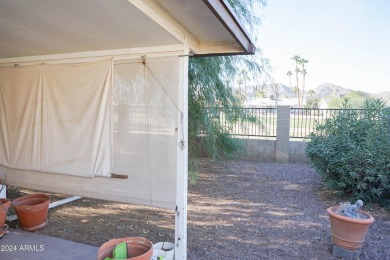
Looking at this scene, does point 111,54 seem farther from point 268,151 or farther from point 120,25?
point 268,151

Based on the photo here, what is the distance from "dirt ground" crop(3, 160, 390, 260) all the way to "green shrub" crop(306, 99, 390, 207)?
313 mm

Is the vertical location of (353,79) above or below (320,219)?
above

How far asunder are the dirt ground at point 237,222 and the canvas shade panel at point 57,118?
2.86 ft

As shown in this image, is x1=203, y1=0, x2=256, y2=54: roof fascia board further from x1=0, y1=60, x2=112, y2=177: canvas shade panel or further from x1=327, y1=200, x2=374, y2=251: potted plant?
x1=327, y1=200, x2=374, y2=251: potted plant

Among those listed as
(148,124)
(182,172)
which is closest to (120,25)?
(148,124)

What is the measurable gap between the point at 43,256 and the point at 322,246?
300cm

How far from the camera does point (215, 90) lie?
16.7 feet

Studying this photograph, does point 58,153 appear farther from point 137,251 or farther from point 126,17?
point 126,17

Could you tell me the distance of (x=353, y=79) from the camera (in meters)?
43.2

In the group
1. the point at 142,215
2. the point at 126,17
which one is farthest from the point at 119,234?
the point at 126,17

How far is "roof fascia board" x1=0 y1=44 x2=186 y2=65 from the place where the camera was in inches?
110

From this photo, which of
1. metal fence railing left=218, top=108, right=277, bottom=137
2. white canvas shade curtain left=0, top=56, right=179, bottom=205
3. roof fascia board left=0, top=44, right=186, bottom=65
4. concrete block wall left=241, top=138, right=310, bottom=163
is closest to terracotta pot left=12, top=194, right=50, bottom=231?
white canvas shade curtain left=0, top=56, right=179, bottom=205

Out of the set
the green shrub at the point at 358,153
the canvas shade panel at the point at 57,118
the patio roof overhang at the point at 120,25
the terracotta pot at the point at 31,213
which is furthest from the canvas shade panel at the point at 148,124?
the green shrub at the point at 358,153

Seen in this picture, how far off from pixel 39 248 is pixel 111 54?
2200 mm
